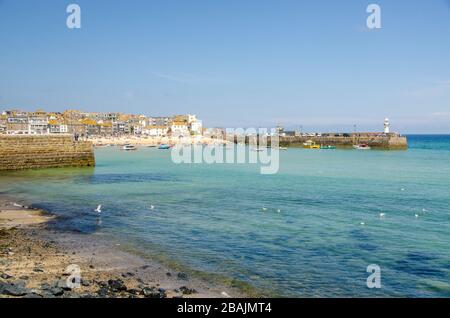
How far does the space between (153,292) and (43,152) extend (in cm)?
3594

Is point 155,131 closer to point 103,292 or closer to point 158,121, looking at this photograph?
point 158,121

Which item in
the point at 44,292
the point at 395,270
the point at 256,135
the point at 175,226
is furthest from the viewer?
the point at 256,135

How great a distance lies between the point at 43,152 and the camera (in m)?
41.4

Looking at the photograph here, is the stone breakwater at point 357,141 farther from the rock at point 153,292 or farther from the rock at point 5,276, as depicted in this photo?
the rock at point 5,276

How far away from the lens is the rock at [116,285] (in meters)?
9.32

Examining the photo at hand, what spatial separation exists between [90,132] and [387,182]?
117 metres

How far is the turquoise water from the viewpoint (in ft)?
36.5

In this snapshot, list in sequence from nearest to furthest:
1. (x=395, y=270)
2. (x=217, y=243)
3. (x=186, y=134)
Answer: (x=395, y=270)
(x=217, y=243)
(x=186, y=134)

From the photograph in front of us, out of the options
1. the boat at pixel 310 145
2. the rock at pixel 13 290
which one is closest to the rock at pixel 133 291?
the rock at pixel 13 290

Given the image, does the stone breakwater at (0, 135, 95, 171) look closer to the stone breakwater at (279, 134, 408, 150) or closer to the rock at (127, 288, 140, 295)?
the rock at (127, 288, 140, 295)

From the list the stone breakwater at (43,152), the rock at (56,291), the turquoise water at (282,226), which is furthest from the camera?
the stone breakwater at (43,152)

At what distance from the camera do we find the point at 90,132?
136m
